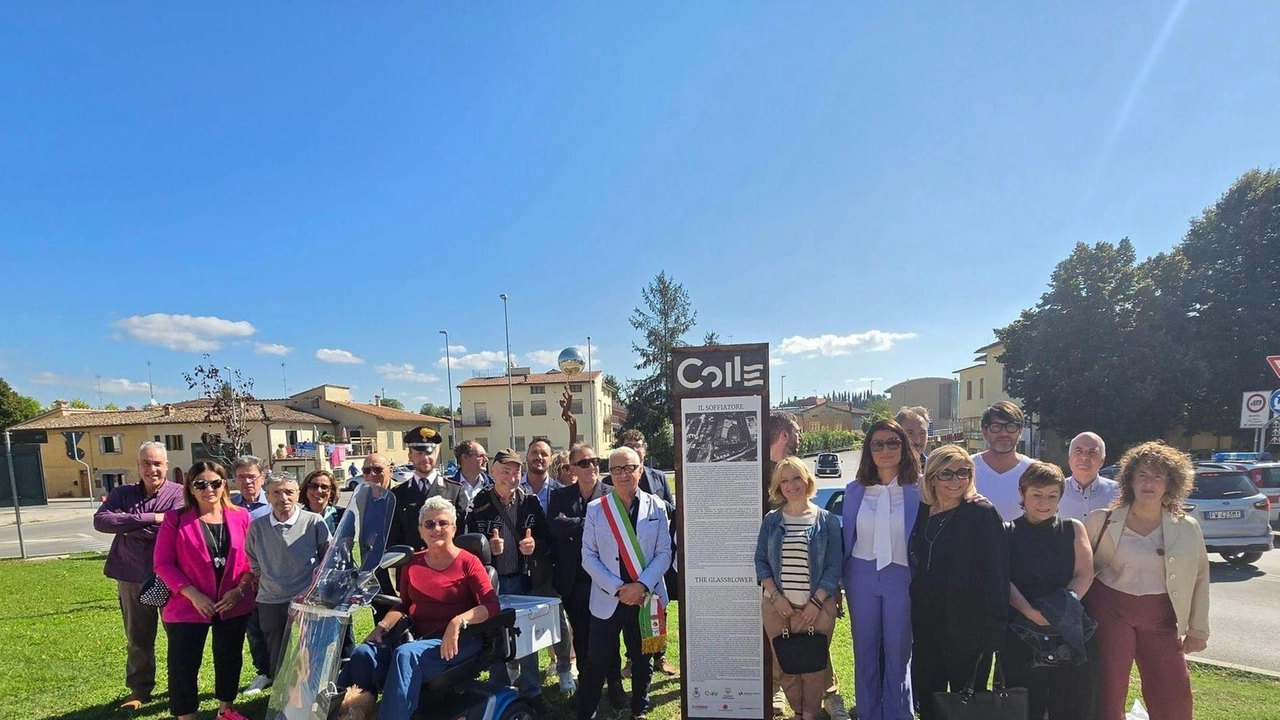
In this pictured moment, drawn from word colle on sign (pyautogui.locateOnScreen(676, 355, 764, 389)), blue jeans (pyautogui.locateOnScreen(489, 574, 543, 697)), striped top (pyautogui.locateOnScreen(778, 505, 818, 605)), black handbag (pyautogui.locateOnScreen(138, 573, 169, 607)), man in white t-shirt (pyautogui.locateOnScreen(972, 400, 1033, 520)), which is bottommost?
blue jeans (pyautogui.locateOnScreen(489, 574, 543, 697))

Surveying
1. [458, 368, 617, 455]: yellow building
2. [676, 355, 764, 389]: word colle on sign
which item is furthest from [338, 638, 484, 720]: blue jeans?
[458, 368, 617, 455]: yellow building

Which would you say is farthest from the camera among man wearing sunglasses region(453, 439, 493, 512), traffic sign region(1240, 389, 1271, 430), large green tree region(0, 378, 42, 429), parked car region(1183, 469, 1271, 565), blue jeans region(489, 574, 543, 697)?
large green tree region(0, 378, 42, 429)

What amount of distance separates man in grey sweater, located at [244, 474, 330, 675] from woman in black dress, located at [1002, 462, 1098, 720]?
438 centimetres

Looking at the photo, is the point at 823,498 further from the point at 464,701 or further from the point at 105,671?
the point at 105,671

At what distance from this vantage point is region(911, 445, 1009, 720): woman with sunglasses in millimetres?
2842

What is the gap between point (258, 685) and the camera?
173 inches

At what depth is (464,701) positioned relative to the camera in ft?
10.1

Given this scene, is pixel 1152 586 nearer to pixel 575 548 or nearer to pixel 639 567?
pixel 639 567

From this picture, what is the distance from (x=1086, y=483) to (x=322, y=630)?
4.95 meters

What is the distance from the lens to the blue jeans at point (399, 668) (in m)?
2.77

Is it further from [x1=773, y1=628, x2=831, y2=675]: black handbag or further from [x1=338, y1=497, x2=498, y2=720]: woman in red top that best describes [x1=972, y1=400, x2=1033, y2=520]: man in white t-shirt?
[x1=338, y1=497, x2=498, y2=720]: woman in red top

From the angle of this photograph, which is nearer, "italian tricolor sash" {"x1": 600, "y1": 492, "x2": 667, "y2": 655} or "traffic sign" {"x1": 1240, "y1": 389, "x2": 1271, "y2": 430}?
"italian tricolor sash" {"x1": 600, "y1": 492, "x2": 667, "y2": 655}

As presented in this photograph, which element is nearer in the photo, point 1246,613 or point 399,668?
point 399,668

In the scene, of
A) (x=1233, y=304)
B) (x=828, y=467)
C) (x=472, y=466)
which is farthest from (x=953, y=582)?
(x=1233, y=304)
